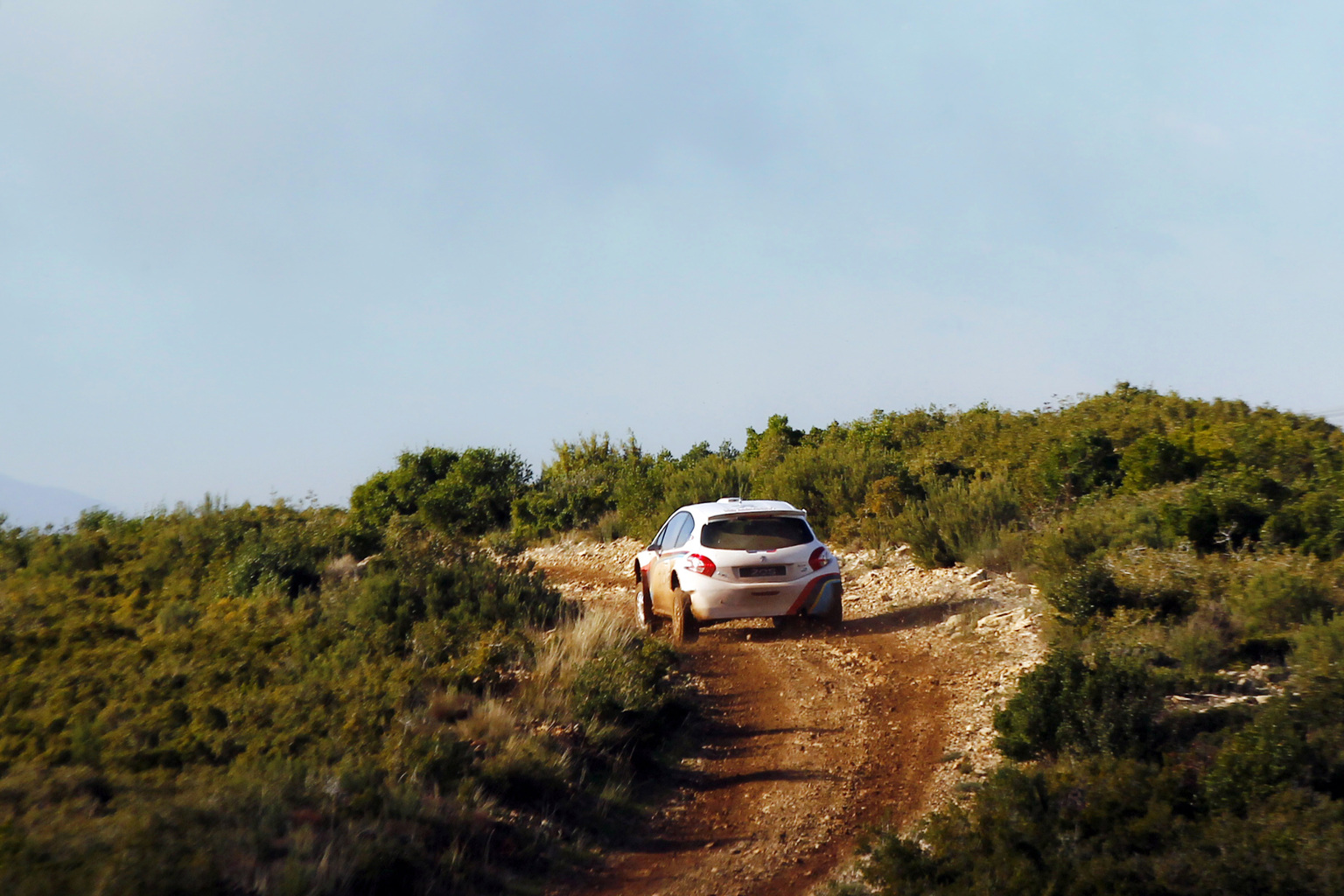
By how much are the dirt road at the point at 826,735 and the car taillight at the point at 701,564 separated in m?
0.94

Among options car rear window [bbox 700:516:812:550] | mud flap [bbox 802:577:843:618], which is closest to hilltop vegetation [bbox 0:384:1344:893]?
car rear window [bbox 700:516:812:550]

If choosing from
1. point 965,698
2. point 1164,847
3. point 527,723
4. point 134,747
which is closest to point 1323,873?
point 1164,847

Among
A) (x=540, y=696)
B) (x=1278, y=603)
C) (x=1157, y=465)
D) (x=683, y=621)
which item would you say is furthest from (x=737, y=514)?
(x=1157, y=465)

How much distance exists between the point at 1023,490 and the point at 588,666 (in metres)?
12.1

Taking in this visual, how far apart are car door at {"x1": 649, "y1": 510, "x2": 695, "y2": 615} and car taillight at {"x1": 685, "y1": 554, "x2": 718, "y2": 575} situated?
0.82 feet

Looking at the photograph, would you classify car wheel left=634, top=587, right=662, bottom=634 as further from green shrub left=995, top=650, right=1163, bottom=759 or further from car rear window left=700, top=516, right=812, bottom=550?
green shrub left=995, top=650, right=1163, bottom=759

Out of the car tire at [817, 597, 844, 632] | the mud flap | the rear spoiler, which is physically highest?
the rear spoiler

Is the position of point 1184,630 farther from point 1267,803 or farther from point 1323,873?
point 1323,873

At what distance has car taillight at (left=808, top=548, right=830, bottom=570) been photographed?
1238 centimetres

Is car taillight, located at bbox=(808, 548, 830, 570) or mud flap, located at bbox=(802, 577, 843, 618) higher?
car taillight, located at bbox=(808, 548, 830, 570)

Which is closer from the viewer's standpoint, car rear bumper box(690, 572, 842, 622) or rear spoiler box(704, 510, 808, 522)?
car rear bumper box(690, 572, 842, 622)

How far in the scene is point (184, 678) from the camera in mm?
10438

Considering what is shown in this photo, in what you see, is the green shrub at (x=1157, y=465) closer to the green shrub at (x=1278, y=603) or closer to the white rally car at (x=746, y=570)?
the green shrub at (x=1278, y=603)

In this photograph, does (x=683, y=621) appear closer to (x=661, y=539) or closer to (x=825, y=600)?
(x=661, y=539)
